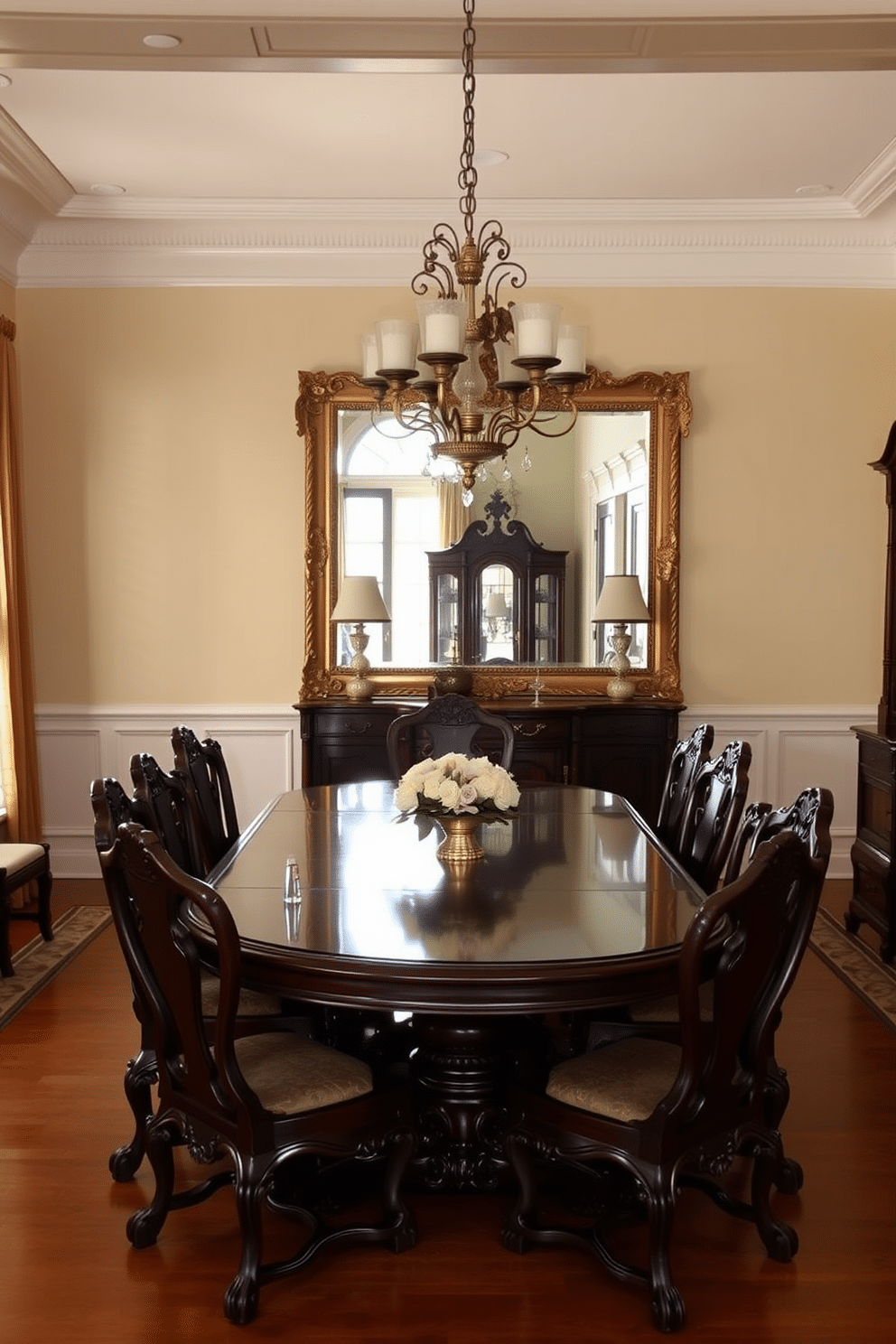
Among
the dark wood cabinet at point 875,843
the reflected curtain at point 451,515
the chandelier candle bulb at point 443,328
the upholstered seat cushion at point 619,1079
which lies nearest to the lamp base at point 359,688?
the reflected curtain at point 451,515

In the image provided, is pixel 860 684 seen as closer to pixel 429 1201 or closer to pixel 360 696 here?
pixel 360 696

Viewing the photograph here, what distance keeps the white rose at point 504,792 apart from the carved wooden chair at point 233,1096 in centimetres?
77

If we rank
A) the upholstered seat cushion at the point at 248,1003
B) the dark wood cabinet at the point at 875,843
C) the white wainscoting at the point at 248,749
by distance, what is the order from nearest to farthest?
1. the upholstered seat cushion at the point at 248,1003
2. the dark wood cabinet at the point at 875,843
3. the white wainscoting at the point at 248,749

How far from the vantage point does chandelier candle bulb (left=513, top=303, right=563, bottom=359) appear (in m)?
3.35

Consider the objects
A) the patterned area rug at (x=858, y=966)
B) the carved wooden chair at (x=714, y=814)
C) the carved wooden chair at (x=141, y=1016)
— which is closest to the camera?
the carved wooden chair at (x=141, y=1016)

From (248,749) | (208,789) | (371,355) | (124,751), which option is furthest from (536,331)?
(124,751)

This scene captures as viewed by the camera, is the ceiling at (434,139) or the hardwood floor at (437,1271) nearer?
the hardwood floor at (437,1271)

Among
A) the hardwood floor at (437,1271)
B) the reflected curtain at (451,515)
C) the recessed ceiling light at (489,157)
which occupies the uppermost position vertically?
the recessed ceiling light at (489,157)

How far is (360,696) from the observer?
618 centimetres

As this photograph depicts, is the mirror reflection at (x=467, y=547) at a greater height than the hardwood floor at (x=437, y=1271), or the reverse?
the mirror reflection at (x=467, y=547)

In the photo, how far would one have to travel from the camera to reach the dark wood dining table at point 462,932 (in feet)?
8.26

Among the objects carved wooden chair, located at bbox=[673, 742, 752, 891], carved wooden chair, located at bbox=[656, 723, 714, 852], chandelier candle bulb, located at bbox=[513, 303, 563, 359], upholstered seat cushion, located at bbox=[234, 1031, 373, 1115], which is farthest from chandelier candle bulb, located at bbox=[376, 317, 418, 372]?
upholstered seat cushion, located at bbox=[234, 1031, 373, 1115]

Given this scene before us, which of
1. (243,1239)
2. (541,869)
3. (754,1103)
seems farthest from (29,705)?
(754,1103)

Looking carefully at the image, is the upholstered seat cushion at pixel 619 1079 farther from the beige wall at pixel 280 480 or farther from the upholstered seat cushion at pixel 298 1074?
the beige wall at pixel 280 480
